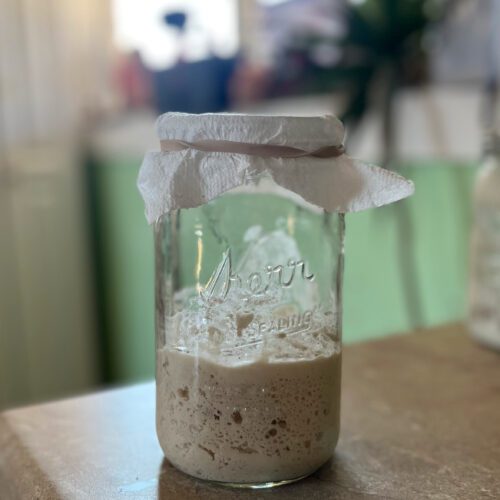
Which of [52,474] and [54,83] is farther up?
[54,83]

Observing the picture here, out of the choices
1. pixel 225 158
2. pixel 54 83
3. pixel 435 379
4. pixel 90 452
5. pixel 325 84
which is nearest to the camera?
pixel 225 158

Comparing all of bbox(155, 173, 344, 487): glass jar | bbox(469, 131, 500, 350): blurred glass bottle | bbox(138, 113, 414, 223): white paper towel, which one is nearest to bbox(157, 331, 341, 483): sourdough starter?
bbox(155, 173, 344, 487): glass jar

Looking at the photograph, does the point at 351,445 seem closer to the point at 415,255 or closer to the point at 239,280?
the point at 239,280

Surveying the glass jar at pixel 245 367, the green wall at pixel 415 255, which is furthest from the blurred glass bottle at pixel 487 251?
the glass jar at pixel 245 367

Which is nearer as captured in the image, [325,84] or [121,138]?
[325,84]

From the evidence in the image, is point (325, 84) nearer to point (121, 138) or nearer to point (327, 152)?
point (327, 152)

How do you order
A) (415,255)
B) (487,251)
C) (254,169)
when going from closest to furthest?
(254,169), (487,251), (415,255)

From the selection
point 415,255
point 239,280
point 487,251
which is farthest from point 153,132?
point 239,280

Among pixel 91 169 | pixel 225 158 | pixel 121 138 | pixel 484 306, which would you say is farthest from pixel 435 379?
pixel 91 169
